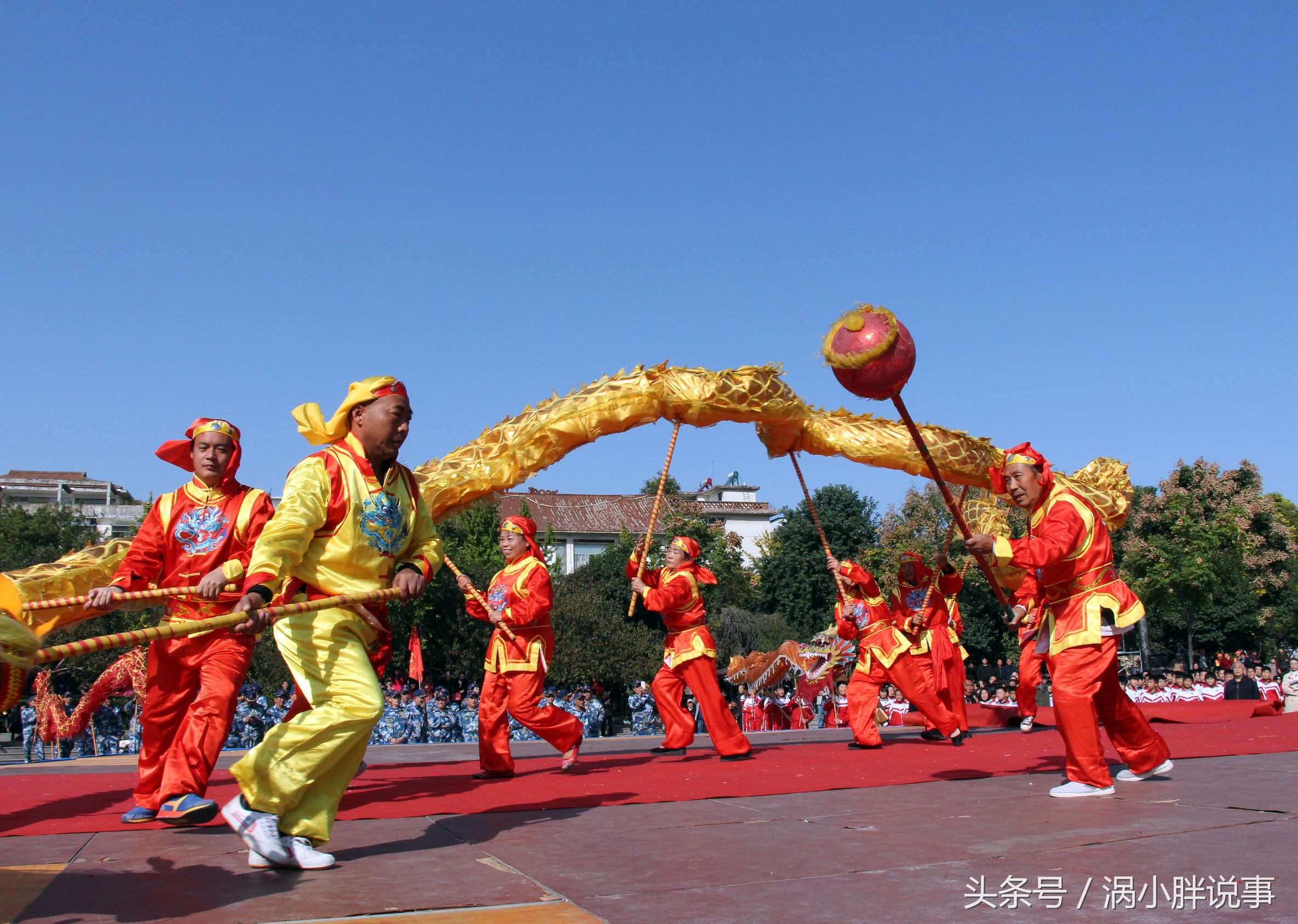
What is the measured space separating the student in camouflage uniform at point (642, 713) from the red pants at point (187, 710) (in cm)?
1254

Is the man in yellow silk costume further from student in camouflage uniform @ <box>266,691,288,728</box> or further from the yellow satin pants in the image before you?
student in camouflage uniform @ <box>266,691,288,728</box>

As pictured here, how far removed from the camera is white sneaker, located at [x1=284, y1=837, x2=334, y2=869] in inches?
140

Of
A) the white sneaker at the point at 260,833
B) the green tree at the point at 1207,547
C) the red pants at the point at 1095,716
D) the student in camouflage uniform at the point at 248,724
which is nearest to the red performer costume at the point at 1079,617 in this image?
the red pants at the point at 1095,716

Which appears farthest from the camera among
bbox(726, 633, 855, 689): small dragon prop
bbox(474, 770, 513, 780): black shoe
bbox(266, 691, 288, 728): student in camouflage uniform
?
bbox(726, 633, 855, 689): small dragon prop

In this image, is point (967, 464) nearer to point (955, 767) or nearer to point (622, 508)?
point (955, 767)

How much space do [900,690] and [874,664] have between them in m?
0.31

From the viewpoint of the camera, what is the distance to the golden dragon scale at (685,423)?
294 inches

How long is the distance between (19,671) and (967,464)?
302 inches

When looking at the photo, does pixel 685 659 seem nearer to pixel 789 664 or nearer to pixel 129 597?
pixel 129 597

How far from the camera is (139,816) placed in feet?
15.2

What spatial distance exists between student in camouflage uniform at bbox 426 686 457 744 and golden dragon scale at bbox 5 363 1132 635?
321 inches

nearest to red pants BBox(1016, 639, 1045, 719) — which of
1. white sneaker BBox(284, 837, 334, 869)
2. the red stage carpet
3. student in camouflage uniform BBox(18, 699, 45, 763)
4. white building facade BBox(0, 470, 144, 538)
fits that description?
the red stage carpet

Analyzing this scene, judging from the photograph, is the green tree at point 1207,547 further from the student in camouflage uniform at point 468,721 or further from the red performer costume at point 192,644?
the red performer costume at point 192,644

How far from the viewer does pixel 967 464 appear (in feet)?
29.7
